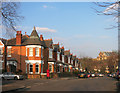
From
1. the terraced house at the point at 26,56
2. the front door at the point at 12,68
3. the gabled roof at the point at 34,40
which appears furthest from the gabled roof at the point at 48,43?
the front door at the point at 12,68

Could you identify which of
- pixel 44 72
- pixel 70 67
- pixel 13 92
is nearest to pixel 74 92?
pixel 13 92

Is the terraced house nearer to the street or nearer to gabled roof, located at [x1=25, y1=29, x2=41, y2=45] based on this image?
gabled roof, located at [x1=25, y1=29, x2=41, y2=45]

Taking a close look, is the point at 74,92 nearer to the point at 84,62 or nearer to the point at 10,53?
the point at 10,53

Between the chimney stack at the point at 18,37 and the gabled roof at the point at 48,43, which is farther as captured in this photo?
the gabled roof at the point at 48,43

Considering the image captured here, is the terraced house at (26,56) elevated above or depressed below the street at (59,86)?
above

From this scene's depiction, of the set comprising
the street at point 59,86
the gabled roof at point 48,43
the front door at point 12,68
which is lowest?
the street at point 59,86

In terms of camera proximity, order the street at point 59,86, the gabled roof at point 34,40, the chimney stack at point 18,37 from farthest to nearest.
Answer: the chimney stack at point 18,37 < the gabled roof at point 34,40 < the street at point 59,86

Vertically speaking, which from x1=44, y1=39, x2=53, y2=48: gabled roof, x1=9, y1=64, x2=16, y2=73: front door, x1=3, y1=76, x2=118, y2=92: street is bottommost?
x1=3, y1=76, x2=118, y2=92: street

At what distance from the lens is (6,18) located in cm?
2144

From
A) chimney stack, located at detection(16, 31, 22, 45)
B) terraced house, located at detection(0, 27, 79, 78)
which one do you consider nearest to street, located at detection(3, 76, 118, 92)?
terraced house, located at detection(0, 27, 79, 78)

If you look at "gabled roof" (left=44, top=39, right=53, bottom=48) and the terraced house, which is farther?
"gabled roof" (left=44, top=39, right=53, bottom=48)

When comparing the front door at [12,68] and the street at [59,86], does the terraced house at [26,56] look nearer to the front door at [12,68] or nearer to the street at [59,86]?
the front door at [12,68]

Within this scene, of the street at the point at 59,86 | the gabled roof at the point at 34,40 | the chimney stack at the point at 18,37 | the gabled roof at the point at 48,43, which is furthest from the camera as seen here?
the gabled roof at the point at 48,43

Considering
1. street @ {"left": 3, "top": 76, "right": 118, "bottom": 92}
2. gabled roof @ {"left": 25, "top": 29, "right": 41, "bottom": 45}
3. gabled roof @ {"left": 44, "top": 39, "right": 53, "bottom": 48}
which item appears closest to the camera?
street @ {"left": 3, "top": 76, "right": 118, "bottom": 92}
